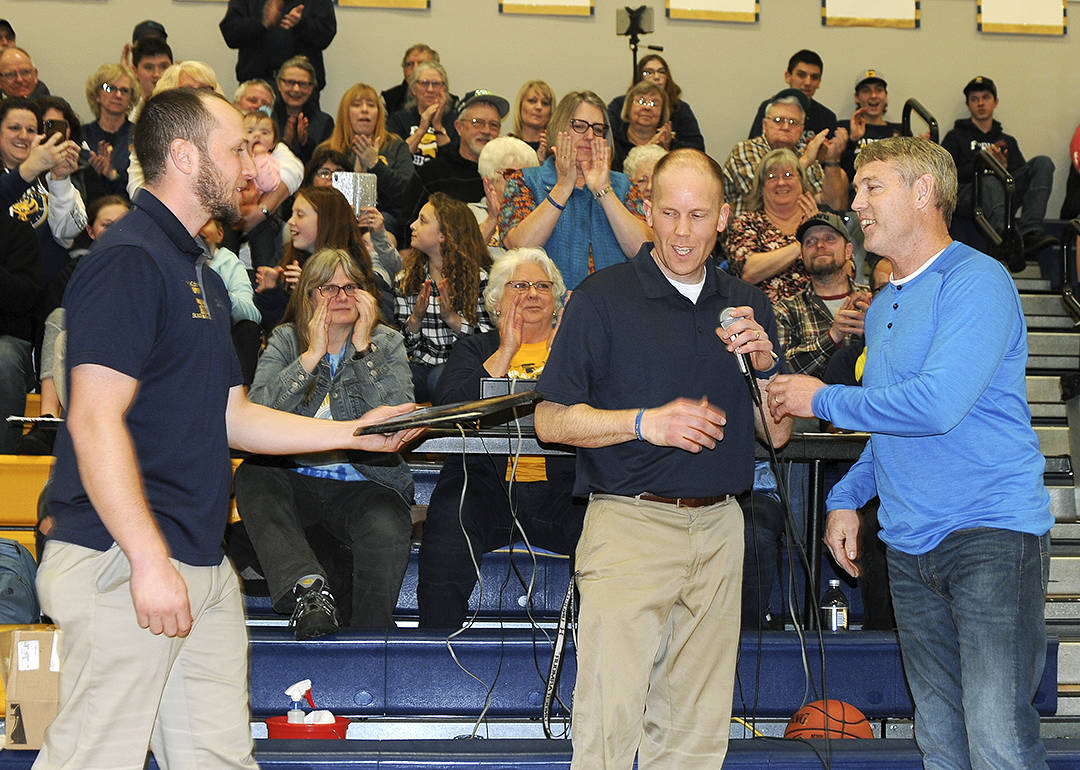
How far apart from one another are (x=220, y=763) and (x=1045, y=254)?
352 inches

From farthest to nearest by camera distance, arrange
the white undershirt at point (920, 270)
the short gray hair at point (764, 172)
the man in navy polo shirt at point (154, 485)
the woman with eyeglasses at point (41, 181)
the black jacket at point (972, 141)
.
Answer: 1. the black jacket at point (972, 141)
2. the short gray hair at point (764, 172)
3. the woman with eyeglasses at point (41, 181)
4. the white undershirt at point (920, 270)
5. the man in navy polo shirt at point (154, 485)

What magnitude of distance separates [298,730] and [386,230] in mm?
3907

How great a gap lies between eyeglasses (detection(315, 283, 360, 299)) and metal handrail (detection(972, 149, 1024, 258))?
213 inches

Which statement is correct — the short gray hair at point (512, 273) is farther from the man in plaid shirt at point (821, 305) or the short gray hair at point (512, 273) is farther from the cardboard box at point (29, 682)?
the cardboard box at point (29, 682)

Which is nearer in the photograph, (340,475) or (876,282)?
(340,475)

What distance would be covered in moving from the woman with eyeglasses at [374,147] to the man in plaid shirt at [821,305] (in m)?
2.76

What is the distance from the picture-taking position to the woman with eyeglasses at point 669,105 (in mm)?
9281

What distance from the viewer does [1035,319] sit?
8273 millimetres

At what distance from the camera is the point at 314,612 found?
158 inches

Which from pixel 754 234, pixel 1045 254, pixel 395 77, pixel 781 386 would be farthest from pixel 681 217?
pixel 395 77

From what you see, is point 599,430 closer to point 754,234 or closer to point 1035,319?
point 754,234

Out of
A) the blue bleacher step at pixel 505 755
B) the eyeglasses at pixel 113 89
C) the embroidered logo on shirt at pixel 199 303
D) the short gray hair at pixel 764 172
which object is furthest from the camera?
the eyeglasses at pixel 113 89

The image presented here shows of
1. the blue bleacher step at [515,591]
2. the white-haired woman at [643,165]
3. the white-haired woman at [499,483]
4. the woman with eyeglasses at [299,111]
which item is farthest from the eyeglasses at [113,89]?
the blue bleacher step at [515,591]

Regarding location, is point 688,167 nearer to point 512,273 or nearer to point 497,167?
point 512,273
